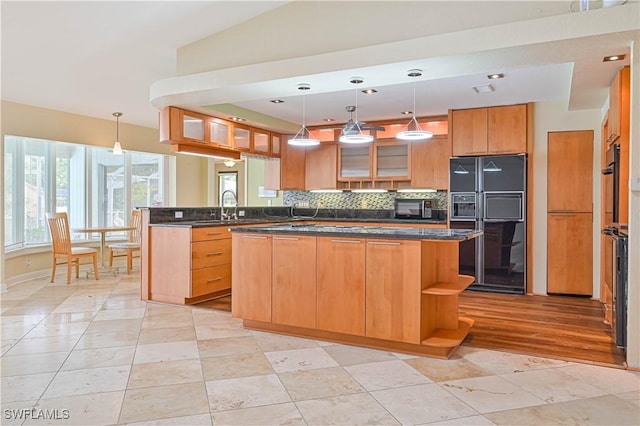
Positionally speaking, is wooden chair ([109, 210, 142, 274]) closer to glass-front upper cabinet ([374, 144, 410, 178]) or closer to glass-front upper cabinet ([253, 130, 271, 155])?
glass-front upper cabinet ([253, 130, 271, 155])

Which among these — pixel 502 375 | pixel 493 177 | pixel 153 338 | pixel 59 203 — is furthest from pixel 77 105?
pixel 502 375

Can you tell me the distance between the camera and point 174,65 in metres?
4.77

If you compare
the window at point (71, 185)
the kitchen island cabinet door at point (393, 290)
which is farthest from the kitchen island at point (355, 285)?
the window at point (71, 185)

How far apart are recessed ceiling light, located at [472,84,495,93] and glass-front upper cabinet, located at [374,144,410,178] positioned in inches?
A: 73.1

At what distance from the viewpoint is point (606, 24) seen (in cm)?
287

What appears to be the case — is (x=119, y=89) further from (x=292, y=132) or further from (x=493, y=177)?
(x=493, y=177)

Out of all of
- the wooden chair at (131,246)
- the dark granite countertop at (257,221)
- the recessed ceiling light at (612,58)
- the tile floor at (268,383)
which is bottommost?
the tile floor at (268,383)

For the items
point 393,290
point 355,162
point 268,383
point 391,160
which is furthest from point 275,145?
point 268,383

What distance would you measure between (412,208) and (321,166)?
1.66 m

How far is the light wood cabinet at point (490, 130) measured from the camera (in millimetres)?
5742

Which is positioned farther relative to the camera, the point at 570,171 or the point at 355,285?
the point at 570,171

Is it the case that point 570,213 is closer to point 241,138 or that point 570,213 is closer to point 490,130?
point 490,130

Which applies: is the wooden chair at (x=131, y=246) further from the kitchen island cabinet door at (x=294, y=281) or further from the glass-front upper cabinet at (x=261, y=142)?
the kitchen island cabinet door at (x=294, y=281)

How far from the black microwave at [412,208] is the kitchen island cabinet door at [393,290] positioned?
3.54 meters
